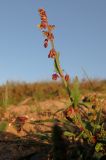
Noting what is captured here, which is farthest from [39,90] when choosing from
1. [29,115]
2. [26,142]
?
[26,142]

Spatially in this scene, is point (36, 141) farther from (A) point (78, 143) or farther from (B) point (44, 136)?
(A) point (78, 143)

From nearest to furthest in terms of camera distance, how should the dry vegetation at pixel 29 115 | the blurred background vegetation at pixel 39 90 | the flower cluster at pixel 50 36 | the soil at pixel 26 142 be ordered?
1. the flower cluster at pixel 50 36
2. the soil at pixel 26 142
3. the dry vegetation at pixel 29 115
4. the blurred background vegetation at pixel 39 90

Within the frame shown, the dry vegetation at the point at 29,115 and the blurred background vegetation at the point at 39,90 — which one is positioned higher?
the blurred background vegetation at the point at 39,90

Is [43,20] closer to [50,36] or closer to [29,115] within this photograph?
[50,36]

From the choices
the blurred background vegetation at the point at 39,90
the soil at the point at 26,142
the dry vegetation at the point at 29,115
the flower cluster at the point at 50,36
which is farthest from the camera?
the blurred background vegetation at the point at 39,90

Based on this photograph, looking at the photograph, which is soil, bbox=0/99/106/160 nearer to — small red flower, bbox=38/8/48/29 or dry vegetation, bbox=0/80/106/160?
dry vegetation, bbox=0/80/106/160

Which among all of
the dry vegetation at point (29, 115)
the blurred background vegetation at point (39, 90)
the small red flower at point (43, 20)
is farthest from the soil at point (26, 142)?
the blurred background vegetation at point (39, 90)

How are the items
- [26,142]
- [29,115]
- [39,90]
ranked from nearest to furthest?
[26,142], [29,115], [39,90]

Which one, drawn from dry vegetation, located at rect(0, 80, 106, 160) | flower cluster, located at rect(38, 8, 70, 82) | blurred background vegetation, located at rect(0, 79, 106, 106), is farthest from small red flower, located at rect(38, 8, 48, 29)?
blurred background vegetation, located at rect(0, 79, 106, 106)

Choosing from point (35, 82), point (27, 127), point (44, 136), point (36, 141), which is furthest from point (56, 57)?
point (35, 82)

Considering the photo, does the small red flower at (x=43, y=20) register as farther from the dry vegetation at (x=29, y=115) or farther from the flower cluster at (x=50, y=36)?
the dry vegetation at (x=29, y=115)

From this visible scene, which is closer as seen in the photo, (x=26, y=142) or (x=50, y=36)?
(x=50, y=36)
